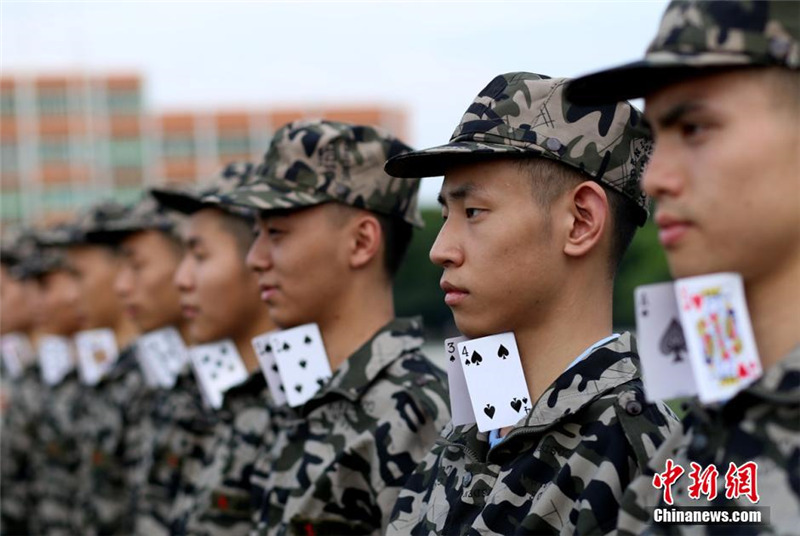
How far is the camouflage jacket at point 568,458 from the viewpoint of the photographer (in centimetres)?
325

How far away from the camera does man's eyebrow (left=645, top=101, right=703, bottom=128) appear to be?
8.80 feet

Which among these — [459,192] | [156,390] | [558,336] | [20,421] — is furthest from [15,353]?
[558,336]

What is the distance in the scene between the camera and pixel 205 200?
590cm

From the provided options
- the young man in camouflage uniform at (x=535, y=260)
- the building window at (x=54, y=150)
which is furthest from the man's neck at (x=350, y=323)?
the building window at (x=54, y=150)

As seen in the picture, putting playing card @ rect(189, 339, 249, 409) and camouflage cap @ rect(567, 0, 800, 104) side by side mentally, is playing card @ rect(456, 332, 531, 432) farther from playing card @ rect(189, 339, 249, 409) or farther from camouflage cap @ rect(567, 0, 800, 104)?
playing card @ rect(189, 339, 249, 409)

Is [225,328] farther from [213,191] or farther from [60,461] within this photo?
[60,461]

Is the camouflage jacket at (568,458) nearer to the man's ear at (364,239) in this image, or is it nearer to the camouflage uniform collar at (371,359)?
the camouflage uniform collar at (371,359)

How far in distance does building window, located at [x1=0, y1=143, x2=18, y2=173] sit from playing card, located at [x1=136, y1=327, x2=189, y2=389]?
7931 cm

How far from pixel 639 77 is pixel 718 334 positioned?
0.59 meters

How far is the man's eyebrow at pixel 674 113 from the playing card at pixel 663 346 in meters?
0.35

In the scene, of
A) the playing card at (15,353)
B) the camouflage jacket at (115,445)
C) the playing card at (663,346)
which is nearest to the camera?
the playing card at (663,346)

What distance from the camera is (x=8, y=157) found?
278 feet

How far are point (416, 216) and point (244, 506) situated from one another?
5.44 feet

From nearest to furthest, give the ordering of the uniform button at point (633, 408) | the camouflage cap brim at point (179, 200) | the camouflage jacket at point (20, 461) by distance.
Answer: the uniform button at point (633, 408) → the camouflage cap brim at point (179, 200) → the camouflage jacket at point (20, 461)
